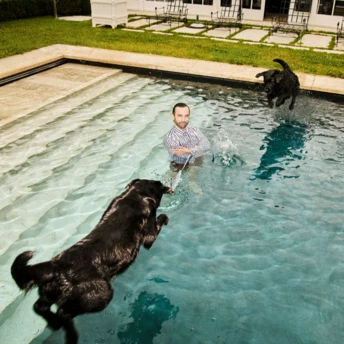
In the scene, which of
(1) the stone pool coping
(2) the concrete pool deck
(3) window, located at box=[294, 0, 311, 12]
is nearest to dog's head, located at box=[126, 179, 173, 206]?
(2) the concrete pool deck

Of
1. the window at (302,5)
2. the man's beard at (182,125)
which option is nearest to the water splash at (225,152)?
the man's beard at (182,125)

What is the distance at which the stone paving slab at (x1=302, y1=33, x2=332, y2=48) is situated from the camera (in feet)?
55.8

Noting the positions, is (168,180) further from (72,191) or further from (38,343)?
(38,343)

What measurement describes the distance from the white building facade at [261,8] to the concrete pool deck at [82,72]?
12.5 meters

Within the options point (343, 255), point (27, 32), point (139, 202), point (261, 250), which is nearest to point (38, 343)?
point (139, 202)

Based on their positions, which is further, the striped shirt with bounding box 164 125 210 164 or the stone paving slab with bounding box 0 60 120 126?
the stone paving slab with bounding box 0 60 120 126

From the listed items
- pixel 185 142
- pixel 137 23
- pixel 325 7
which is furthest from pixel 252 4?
pixel 185 142

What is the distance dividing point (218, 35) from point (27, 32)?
9.47 metres

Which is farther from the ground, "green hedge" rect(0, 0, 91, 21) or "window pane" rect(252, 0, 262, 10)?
"window pane" rect(252, 0, 262, 10)

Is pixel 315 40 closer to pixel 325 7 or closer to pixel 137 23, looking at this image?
pixel 325 7

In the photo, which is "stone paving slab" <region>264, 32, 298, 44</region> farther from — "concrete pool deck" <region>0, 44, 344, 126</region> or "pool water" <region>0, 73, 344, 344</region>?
"pool water" <region>0, 73, 344, 344</region>

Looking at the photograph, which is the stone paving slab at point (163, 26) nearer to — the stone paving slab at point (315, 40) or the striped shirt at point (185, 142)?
the stone paving slab at point (315, 40)

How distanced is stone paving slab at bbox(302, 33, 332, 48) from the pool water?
8272 mm

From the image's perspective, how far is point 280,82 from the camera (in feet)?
29.4
